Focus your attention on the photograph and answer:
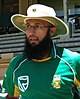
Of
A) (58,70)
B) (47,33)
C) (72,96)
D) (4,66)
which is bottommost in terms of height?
(4,66)

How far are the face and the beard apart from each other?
29 millimetres

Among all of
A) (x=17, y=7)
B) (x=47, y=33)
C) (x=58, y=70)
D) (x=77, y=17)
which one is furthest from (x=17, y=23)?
(x=17, y=7)

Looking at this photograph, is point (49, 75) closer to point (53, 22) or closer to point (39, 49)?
point (39, 49)

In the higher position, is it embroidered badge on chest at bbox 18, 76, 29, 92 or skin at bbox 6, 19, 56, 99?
skin at bbox 6, 19, 56, 99

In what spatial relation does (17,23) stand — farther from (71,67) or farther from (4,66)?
(4,66)

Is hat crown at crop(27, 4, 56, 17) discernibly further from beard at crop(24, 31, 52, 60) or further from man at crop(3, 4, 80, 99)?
beard at crop(24, 31, 52, 60)

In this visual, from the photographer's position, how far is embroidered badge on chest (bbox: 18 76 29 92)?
225 cm

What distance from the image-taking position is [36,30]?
228 centimetres

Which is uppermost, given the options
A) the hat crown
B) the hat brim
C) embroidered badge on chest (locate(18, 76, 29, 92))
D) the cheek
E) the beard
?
the hat crown

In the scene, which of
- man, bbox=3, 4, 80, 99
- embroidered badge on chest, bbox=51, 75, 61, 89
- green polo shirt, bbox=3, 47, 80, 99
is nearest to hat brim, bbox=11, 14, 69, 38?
man, bbox=3, 4, 80, 99

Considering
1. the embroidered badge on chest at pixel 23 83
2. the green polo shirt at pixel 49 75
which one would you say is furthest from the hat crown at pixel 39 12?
the embroidered badge on chest at pixel 23 83

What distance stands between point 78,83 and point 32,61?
327 millimetres

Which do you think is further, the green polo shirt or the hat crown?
the hat crown

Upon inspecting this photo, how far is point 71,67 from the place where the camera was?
223 cm
